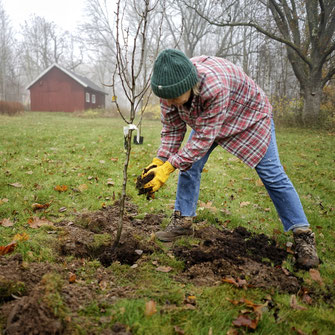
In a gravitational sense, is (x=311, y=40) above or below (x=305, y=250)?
above

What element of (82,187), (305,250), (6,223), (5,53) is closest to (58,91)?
(5,53)

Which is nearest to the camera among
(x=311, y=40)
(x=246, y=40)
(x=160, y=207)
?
(x=160, y=207)

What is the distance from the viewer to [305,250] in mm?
2408

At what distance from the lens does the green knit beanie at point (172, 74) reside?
5.94 ft

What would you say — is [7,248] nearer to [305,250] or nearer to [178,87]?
[178,87]

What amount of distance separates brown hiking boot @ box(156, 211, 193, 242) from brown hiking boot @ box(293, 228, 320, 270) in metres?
1.03

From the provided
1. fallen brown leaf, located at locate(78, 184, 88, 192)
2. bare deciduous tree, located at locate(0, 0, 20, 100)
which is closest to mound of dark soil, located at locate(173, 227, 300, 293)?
fallen brown leaf, located at locate(78, 184, 88, 192)

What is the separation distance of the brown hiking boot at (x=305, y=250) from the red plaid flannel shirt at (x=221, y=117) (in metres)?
0.78

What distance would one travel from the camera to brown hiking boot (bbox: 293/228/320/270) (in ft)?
7.68

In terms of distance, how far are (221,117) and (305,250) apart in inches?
56.2

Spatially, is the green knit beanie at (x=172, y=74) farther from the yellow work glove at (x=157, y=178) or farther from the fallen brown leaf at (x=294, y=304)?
the fallen brown leaf at (x=294, y=304)

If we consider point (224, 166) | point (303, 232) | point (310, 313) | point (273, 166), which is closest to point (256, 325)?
point (310, 313)

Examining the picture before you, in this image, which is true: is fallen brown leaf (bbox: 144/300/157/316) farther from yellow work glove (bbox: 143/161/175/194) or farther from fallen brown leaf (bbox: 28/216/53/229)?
fallen brown leaf (bbox: 28/216/53/229)

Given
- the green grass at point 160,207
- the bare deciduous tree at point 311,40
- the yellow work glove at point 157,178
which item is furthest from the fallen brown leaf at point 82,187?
the bare deciduous tree at point 311,40
